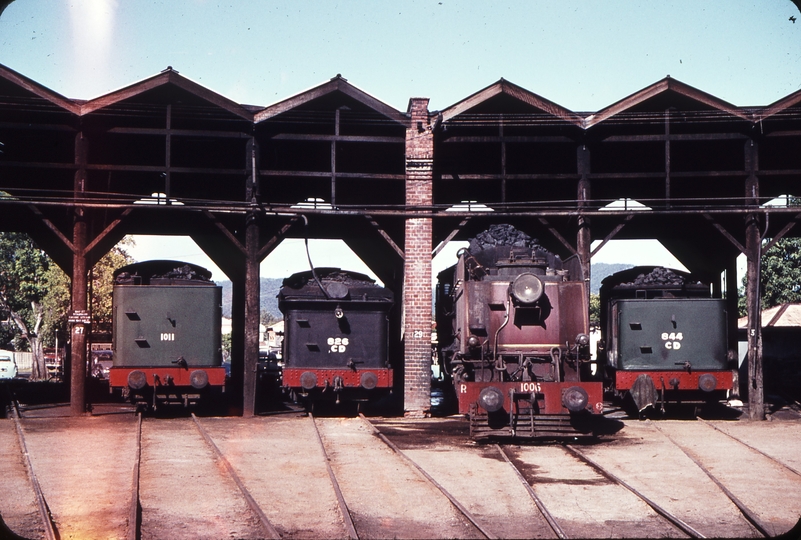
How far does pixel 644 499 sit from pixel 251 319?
1087 cm

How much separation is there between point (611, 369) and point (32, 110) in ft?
45.1

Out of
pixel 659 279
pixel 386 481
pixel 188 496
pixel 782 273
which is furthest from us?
pixel 782 273

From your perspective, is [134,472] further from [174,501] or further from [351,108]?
[351,108]

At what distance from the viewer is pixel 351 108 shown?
18812 millimetres

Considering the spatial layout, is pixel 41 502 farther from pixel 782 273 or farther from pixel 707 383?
pixel 782 273

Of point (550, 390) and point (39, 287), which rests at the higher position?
point (39, 287)

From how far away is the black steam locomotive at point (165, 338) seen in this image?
55.4 feet

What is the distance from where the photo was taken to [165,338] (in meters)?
17.1

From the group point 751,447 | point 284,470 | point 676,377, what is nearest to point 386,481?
point 284,470

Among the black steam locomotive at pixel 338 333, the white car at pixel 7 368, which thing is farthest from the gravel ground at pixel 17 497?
the white car at pixel 7 368

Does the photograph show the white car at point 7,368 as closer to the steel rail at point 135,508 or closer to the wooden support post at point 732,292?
the steel rail at point 135,508

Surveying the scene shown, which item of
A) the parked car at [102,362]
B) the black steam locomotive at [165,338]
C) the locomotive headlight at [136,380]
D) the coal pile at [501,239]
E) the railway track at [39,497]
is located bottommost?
the railway track at [39,497]

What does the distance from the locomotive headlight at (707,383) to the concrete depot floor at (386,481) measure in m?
0.83

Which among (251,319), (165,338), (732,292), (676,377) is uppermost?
(732,292)
